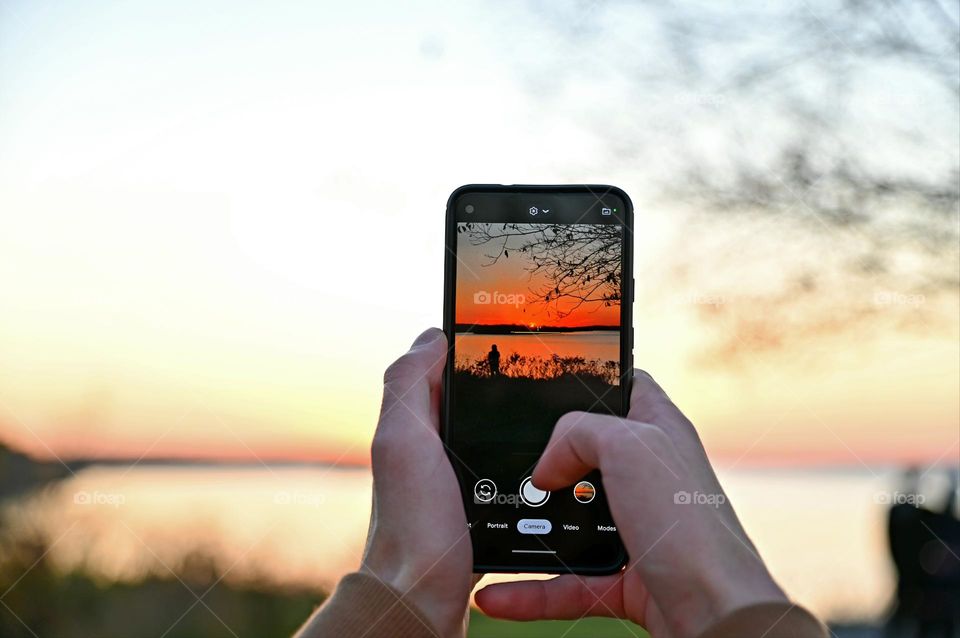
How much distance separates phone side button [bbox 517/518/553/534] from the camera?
135 centimetres

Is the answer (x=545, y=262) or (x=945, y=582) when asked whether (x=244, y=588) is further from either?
(x=945, y=582)

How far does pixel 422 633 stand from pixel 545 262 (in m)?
0.68

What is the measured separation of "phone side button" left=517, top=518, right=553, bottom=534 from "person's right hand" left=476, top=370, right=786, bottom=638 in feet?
0.70

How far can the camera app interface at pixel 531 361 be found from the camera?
4.42 ft

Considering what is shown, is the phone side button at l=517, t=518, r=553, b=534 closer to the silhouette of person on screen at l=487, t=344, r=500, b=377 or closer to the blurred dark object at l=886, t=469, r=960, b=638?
the silhouette of person on screen at l=487, t=344, r=500, b=377

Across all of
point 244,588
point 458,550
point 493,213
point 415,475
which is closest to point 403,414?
point 415,475

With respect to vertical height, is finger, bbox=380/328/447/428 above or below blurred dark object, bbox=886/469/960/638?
above

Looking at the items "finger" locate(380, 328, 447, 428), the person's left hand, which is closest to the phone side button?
the person's left hand

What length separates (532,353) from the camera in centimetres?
142

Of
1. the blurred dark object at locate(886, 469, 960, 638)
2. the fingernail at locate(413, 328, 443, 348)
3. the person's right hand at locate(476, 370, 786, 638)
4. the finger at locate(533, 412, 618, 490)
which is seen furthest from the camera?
the blurred dark object at locate(886, 469, 960, 638)

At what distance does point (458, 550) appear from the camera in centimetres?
120

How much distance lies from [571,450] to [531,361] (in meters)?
0.35

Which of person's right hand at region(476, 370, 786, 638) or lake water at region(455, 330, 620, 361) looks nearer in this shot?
person's right hand at region(476, 370, 786, 638)

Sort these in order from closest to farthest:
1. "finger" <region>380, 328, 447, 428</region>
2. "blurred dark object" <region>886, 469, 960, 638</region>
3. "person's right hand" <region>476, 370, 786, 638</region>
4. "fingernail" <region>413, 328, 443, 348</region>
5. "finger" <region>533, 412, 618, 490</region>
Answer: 1. "person's right hand" <region>476, 370, 786, 638</region>
2. "finger" <region>533, 412, 618, 490</region>
3. "finger" <region>380, 328, 447, 428</region>
4. "fingernail" <region>413, 328, 443, 348</region>
5. "blurred dark object" <region>886, 469, 960, 638</region>
